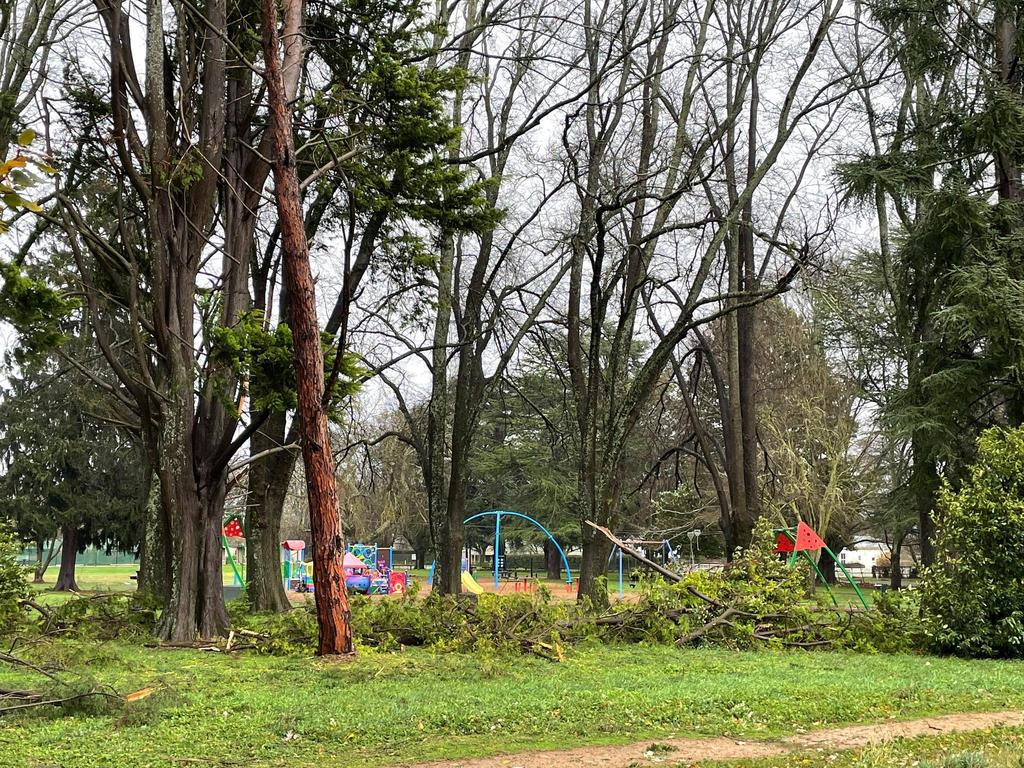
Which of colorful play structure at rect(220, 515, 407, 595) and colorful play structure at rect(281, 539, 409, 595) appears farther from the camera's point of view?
colorful play structure at rect(281, 539, 409, 595)

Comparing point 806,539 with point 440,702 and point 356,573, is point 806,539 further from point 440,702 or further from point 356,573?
point 356,573

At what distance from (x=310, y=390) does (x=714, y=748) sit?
18.2 ft

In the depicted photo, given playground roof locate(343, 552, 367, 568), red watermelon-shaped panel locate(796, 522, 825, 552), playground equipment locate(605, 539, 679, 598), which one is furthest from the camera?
playground roof locate(343, 552, 367, 568)

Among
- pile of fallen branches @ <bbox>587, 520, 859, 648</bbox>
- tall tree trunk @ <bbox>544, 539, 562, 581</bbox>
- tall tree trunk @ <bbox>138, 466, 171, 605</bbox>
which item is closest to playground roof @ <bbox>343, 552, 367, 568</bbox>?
tall tree trunk @ <bbox>138, 466, 171, 605</bbox>

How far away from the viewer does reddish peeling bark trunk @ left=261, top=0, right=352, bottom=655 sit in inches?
373

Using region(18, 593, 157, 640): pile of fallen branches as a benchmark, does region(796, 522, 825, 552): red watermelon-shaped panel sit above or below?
above

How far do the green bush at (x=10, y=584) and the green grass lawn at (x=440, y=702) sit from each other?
8.09 ft

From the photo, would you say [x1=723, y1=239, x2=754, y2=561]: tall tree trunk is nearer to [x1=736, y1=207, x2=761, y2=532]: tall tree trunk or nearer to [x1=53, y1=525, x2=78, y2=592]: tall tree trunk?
[x1=736, y1=207, x2=761, y2=532]: tall tree trunk

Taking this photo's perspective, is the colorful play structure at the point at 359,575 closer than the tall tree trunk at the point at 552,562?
Yes

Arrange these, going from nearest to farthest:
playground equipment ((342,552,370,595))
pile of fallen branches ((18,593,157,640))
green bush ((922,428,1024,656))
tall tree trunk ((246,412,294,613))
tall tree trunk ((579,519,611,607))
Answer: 1. green bush ((922,428,1024,656))
2. pile of fallen branches ((18,593,157,640))
3. tall tree trunk ((579,519,611,607))
4. tall tree trunk ((246,412,294,613))
5. playground equipment ((342,552,370,595))

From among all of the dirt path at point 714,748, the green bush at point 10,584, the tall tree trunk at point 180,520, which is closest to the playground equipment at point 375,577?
the green bush at point 10,584

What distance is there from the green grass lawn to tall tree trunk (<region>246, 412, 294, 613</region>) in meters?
5.05

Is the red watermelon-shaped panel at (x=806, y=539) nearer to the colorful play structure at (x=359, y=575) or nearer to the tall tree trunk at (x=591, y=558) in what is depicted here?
the tall tree trunk at (x=591, y=558)

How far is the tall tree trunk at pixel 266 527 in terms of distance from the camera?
15227 millimetres
